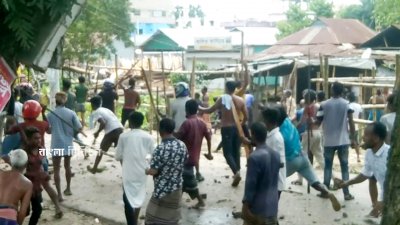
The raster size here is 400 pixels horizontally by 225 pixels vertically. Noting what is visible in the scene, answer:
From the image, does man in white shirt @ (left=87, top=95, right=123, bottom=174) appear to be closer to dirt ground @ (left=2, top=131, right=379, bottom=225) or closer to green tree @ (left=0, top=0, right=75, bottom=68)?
dirt ground @ (left=2, top=131, right=379, bottom=225)

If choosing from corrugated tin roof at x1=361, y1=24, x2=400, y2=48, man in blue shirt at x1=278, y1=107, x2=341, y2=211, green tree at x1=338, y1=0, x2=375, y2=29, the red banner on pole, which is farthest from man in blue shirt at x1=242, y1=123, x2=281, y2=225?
green tree at x1=338, y1=0, x2=375, y2=29

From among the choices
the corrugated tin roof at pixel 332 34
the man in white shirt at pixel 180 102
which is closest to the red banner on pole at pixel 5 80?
the man in white shirt at pixel 180 102

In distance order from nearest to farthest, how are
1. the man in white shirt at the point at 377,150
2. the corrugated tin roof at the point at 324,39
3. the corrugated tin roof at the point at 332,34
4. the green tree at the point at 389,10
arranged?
1. the man in white shirt at the point at 377,150
2. the corrugated tin roof at the point at 324,39
3. the green tree at the point at 389,10
4. the corrugated tin roof at the point at 332,34

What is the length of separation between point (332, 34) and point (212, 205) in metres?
19.9

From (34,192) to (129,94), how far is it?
20.3ft

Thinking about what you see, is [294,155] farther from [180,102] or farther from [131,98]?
[131,98]

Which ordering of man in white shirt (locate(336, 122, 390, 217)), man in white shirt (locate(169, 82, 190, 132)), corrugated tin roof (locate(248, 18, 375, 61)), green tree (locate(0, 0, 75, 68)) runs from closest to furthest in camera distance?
green tree (locate(0, 0, 75, 68)), man in white shirt (locate(336, 122, 390, 217)), man in white shirt (locate(169, 82, 190, 132)), corrugated tin roof (locate(248, 18, 375, 61))

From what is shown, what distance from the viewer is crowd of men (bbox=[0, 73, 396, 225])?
6.16 m

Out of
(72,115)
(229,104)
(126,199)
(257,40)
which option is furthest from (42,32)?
(257,40)

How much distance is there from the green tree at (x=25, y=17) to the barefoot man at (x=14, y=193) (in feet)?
3.59

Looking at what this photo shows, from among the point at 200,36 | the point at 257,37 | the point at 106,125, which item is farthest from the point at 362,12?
the point at 106,125

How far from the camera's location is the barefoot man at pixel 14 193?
18.7ft

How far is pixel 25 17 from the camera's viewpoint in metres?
5.51

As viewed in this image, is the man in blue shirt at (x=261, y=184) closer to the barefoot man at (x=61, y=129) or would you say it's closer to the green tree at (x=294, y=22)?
the barefoot man at (x=61, y=129)
